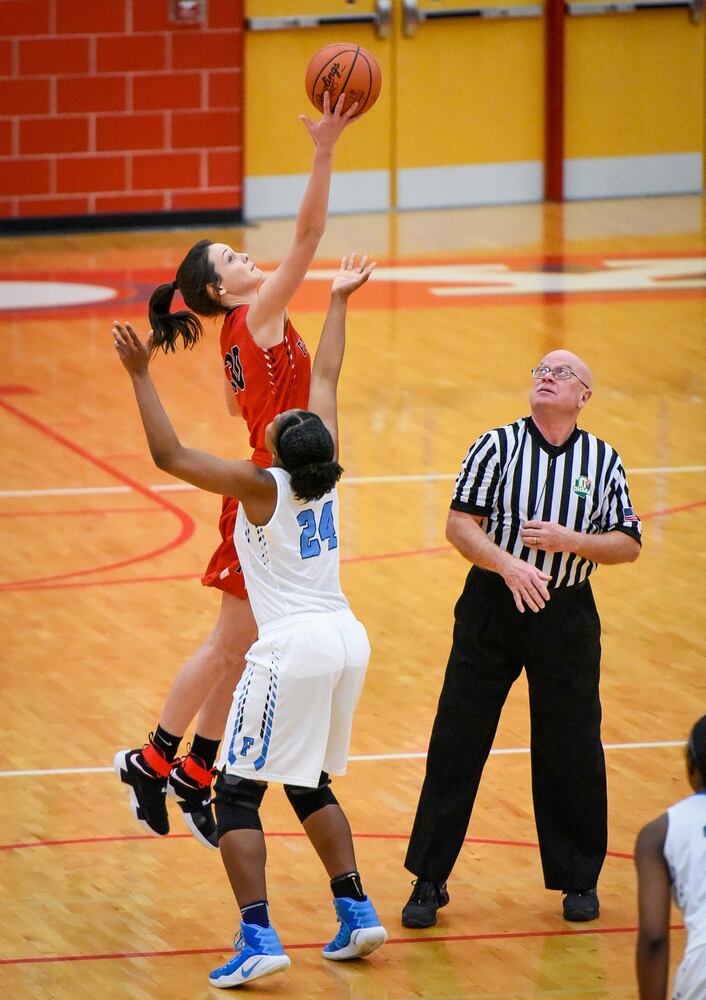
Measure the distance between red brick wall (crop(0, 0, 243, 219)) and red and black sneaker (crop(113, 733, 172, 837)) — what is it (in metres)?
12.0

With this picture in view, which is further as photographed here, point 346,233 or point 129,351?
point 346,233

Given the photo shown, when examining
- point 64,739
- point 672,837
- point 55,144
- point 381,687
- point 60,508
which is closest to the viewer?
point 672,837

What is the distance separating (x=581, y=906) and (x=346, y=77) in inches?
124

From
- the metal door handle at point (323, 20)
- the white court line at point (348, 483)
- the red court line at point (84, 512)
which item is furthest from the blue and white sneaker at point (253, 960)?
the metal door handle at point (323, 20)

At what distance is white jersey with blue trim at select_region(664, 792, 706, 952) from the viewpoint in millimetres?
3268

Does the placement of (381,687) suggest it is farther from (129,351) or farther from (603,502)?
(129,351)

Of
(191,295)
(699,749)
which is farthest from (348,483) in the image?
(699,749)

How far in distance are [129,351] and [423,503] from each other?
4881 millimetres

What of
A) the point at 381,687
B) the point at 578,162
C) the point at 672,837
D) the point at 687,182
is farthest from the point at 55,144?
the point at 672,837

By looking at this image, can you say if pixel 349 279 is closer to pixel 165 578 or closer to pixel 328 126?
pixel 328 126

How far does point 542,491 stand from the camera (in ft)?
15.8

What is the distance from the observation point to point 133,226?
1719 cm

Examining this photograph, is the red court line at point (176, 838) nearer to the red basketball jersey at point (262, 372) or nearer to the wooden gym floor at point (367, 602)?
the wooden gym floor at point (367, 602)

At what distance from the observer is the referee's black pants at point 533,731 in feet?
16.1
